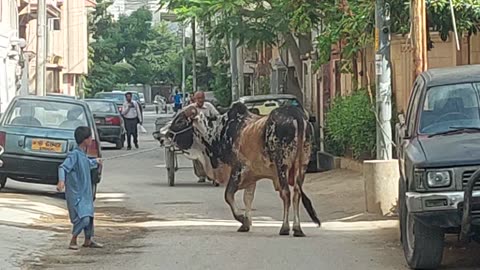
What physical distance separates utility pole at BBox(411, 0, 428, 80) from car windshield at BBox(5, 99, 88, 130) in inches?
239

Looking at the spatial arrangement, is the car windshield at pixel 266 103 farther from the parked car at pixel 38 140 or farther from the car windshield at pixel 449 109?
the car windshield at pixel 449 109

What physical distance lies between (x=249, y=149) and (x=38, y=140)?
15.8ft

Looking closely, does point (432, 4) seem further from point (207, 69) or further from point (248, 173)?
point (207, 69)

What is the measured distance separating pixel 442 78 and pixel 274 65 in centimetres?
3044

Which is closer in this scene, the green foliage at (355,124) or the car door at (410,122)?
the car door at (410,122)

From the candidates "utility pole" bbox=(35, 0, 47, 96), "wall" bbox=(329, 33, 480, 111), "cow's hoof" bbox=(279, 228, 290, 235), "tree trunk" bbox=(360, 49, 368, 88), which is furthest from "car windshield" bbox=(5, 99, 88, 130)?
"utility pole" bbox=(35, 0, 47, 96)

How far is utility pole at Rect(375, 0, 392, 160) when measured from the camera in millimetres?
16328

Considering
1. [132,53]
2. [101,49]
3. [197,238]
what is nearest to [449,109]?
[197,238]

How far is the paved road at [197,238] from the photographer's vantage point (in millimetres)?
11508

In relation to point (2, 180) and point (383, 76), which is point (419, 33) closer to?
point (383, 76)

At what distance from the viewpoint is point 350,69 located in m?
23.9

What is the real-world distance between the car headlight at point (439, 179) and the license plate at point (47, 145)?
9.12 m

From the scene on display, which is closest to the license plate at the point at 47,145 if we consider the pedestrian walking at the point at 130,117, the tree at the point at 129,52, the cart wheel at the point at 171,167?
the cart wheel at the point at 171,167

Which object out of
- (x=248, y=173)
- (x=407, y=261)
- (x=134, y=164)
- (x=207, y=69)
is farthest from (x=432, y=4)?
(x=207, y=69)
